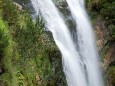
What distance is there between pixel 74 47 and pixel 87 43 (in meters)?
1.15

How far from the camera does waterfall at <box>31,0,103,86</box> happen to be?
1329cm

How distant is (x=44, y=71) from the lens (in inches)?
485

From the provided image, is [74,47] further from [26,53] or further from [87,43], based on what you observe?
[26,53]

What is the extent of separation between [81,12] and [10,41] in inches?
223

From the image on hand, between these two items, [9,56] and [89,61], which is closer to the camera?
[9,56]

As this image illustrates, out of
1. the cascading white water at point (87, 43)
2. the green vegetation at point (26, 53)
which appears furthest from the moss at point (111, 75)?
the cascading white water at point (87, 43)

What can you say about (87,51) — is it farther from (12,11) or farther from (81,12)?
(12,11)

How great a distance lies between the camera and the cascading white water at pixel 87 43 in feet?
46.3

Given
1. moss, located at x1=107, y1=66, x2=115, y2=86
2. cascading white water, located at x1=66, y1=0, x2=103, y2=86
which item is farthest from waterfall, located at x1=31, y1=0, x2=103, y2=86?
moss, located at x1=107, y1=66, x2=115, y2=86

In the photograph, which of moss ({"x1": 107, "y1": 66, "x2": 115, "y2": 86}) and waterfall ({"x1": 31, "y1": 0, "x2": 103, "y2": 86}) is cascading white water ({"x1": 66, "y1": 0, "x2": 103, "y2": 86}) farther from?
moss ({"x1": 107, "y1": 66, "x2": 115, "y2": 86})

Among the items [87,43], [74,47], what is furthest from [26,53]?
[87,43]

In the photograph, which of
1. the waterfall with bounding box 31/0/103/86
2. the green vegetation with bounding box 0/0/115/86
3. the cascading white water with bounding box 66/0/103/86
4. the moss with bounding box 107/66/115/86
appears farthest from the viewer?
the cascading white water with bounding box 66/0/103/86

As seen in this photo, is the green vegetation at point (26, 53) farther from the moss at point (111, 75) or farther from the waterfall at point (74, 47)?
the waterfall at point (74, 47)

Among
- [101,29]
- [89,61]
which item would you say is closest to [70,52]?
[89,61]
